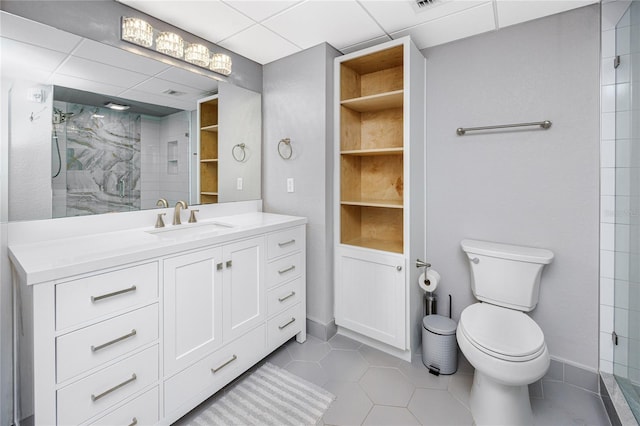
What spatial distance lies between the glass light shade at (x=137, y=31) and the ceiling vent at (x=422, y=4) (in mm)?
1531

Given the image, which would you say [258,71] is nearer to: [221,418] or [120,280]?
[120,280]

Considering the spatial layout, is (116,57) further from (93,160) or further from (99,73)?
(93,160)

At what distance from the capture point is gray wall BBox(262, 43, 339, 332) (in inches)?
87.7

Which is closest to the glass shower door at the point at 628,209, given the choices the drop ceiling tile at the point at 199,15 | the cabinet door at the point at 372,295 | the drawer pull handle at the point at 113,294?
the cabinet door at the point at 372,295

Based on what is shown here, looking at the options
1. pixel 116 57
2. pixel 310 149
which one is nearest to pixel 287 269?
pixel 310 149

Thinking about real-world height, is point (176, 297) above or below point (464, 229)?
below

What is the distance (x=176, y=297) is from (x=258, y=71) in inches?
76.8

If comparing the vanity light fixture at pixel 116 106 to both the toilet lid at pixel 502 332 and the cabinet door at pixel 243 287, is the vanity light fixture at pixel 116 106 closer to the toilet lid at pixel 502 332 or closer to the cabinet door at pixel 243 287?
the cabinet door at pixel 243 287

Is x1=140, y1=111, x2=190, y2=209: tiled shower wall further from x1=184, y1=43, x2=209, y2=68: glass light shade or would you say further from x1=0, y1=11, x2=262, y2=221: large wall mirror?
x1=184, y1=43, x2=209, y2=68: glass light shade

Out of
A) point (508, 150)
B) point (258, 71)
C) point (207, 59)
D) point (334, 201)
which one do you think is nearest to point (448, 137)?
point (508, 150)

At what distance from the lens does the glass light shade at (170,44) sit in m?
1.85

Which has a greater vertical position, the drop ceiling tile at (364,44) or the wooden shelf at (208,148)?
the drop ceiling tile at (364,44)

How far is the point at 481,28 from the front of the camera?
195 centimetres

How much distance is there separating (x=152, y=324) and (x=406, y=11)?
2.16 m
